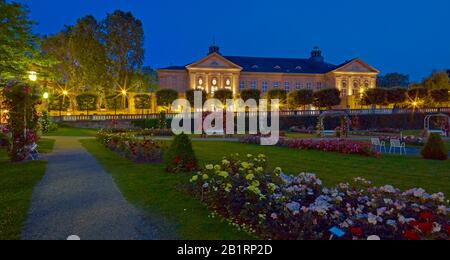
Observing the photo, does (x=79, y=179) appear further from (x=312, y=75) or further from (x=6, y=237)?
(x=312, y=75)

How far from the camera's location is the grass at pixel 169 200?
16.6 ft

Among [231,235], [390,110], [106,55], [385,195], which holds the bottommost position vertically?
[231,235]

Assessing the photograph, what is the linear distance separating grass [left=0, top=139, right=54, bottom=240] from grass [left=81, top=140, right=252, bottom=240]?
1.87 m

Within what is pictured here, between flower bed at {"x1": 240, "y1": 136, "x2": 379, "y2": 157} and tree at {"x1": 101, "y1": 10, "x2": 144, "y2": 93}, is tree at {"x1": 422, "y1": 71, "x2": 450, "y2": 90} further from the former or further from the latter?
flower bed at {"x1": 240, "y1": 136, "x2": 379, "y2": 157}

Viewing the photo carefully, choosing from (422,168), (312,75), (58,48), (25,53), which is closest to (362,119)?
(312,75)

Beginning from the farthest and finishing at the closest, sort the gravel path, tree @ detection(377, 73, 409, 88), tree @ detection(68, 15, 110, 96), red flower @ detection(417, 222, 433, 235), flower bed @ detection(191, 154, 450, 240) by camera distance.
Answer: tree @ detection(377, 73, 409, 88) → tree @ detection(68, 15, 110, 96) → the gravel path → flower bed @ detection(191, 154, 450, 240) → red flower @ detection(417, 222, 433, 235)

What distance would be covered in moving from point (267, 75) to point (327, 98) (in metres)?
19.5

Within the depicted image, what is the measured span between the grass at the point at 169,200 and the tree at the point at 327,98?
42.6 meters

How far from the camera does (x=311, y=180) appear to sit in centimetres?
661

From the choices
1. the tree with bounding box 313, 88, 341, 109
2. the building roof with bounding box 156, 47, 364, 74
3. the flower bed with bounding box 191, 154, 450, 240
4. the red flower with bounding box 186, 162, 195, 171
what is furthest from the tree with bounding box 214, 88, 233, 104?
the flower bed with bounding box 191, 154, 450, 240

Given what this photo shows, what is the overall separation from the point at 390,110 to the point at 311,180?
43312mm

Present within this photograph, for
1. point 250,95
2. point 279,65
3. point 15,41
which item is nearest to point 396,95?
point 250,95

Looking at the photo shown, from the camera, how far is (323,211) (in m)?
4.66

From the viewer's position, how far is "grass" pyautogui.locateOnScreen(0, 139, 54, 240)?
17.0 feet
